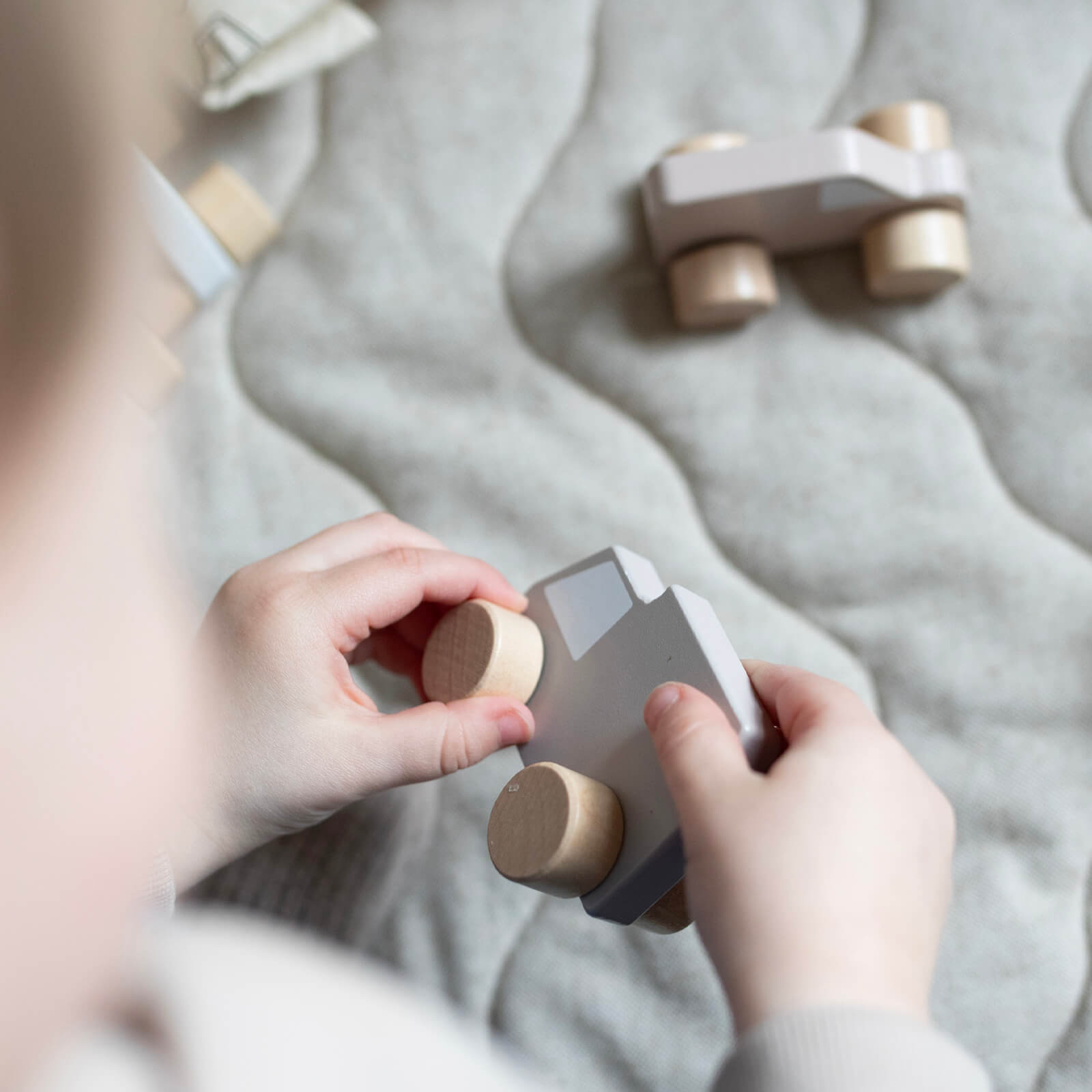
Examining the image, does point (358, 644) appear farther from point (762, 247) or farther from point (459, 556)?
point (762, 247)

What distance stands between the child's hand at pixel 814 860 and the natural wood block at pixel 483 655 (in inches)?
3.6

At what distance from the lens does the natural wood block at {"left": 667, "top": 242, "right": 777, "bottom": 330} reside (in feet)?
1.67

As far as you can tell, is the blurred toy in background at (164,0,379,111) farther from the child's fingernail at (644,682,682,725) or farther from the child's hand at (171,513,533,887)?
the child's fingernail at (644,682,682,725)

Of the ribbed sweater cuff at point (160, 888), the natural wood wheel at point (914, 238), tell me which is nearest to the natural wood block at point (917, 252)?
the natural wood wheel at point (914, 238)

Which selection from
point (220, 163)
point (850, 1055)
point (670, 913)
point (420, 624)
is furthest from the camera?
point (220, 163)

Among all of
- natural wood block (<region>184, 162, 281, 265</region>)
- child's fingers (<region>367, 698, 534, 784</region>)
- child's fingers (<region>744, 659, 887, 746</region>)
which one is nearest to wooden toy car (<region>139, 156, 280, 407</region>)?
natural wood block (<region>184, 162, 281, 265</region>)

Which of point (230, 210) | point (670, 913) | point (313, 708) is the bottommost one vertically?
point (670, 913)

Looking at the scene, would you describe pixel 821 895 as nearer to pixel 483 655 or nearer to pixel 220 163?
pixel 483 655

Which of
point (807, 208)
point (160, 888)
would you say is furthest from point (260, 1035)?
point (807, 208)

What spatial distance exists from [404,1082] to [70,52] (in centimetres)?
38

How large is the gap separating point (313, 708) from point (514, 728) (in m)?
0.08

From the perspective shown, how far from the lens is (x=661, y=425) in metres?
0.54

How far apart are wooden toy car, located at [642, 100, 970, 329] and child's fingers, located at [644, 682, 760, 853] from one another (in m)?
0.27

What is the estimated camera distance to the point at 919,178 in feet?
1.66
